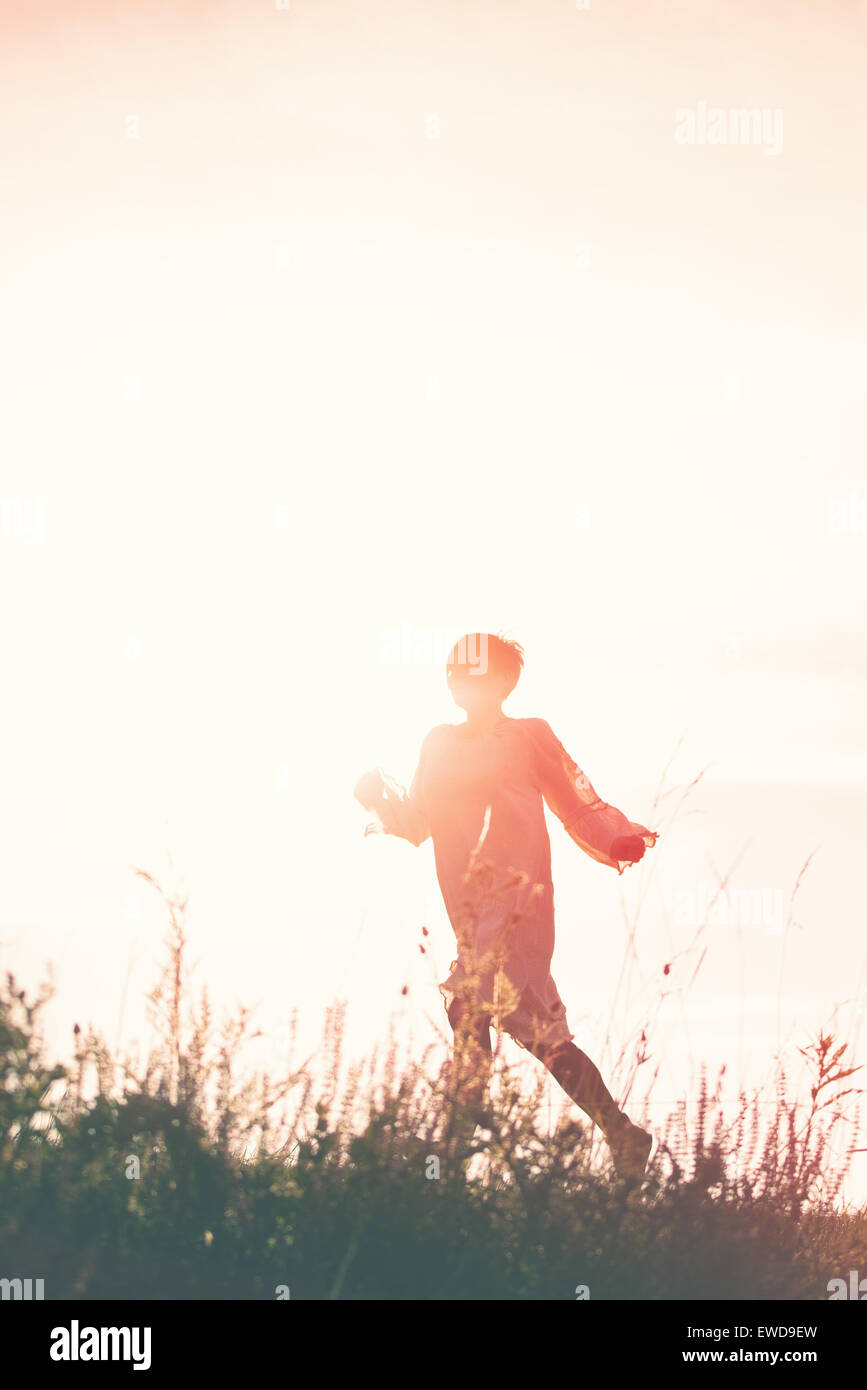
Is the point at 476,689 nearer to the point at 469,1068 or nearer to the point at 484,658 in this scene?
the point at 484,658

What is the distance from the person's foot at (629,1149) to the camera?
13.5 feet

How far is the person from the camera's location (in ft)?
15.6

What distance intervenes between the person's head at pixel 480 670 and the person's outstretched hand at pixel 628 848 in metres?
0.73

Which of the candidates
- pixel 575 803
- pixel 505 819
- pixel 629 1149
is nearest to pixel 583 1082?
pixel 629 1149

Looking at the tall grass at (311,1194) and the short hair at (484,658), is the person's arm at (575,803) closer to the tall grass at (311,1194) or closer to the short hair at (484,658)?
the short hair at (484,658)

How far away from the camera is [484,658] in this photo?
5.26 meters

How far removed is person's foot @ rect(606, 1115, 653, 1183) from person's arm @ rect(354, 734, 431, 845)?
1373mm

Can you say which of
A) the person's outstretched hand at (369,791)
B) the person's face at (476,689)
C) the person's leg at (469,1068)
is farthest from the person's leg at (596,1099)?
the person's face at (476,689)
